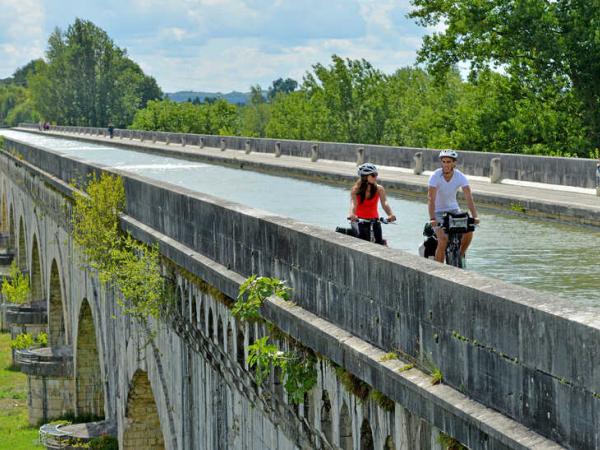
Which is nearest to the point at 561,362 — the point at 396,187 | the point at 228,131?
the point at 396,187

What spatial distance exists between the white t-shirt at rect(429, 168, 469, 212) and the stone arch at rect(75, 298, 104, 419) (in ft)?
53.0

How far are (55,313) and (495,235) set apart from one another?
20.2 m

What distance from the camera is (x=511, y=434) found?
5.70 m

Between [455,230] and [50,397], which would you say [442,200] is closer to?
[455,230]

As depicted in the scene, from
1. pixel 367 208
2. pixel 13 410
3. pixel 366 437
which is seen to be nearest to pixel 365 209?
pixel 367 208

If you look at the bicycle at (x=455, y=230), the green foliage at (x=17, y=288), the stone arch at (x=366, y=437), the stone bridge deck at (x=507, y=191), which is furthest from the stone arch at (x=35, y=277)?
the stone arch at (x=366, y=437)

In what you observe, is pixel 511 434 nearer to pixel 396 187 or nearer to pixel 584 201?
pixel 584 201

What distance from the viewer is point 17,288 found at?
144ft

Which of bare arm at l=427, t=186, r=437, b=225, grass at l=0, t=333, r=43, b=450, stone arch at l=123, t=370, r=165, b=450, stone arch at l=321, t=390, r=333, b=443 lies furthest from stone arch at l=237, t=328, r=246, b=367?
grass at l=0, t=333, r=43, b=450

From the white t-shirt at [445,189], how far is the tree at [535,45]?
32118 mm

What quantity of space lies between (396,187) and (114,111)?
11728 centimetres

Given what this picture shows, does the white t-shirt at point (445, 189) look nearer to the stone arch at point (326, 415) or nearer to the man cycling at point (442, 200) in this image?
the man cycling at point (442, 200)

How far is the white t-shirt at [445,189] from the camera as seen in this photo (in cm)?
1122

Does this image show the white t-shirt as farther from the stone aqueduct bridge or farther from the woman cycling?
the stone aqueduct bridge
